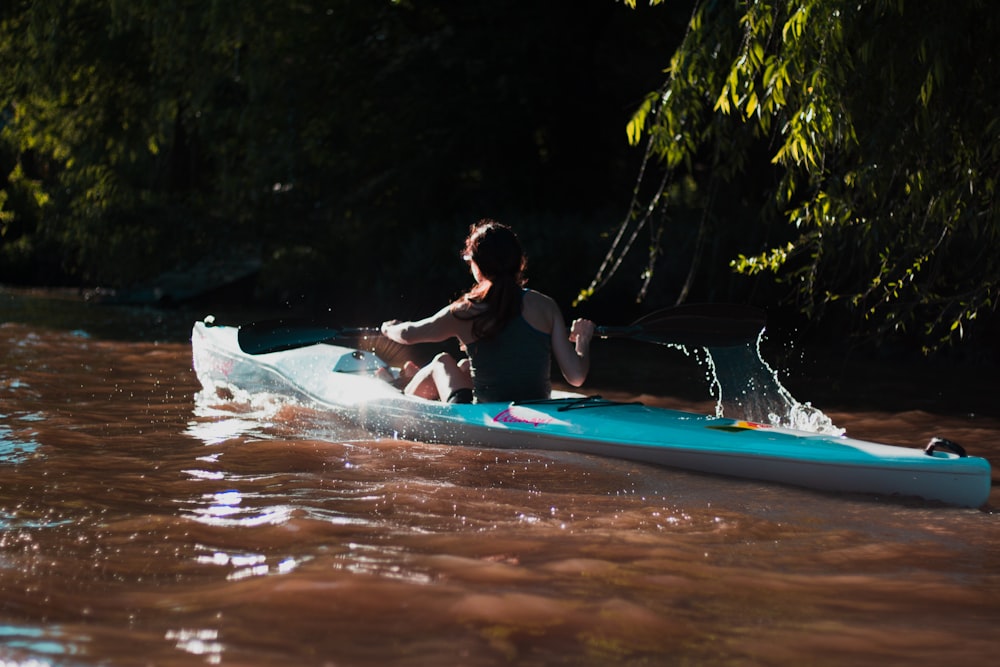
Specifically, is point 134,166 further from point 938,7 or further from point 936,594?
point 936,594

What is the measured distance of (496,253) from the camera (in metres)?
5.62

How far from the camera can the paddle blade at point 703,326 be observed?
20.7ft

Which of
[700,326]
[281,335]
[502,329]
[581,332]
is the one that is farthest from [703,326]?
[281,335]

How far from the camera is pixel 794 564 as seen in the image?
12.3 feet

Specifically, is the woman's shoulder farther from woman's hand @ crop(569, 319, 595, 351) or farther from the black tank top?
woman's hand @ crop(569, 319, 595, 351)

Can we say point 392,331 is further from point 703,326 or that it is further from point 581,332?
point 703,326

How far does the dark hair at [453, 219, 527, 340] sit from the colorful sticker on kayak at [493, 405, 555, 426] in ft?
1.24

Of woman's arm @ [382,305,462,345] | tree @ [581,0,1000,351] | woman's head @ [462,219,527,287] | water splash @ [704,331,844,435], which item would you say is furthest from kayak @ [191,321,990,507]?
water splash @ [704,331,844,435]

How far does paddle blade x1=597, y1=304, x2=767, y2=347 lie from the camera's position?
20.7ft

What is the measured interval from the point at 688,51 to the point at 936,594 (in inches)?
111

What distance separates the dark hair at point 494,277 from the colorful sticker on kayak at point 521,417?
0.38 m

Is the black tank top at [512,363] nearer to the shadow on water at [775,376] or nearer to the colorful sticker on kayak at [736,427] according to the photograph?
the colorful sticker on kayak at [736,427]

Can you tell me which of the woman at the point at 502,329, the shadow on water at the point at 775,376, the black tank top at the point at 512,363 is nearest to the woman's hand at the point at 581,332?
the woman at the point at 502,329

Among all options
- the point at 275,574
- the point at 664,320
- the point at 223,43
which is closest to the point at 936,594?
the point at 275,574
